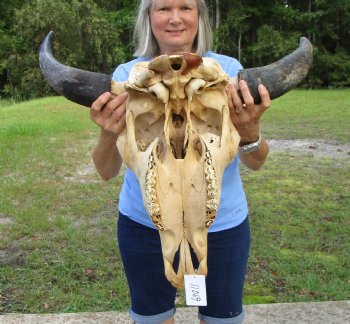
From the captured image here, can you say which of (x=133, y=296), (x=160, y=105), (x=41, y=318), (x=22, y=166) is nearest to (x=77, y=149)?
(x=22, y=166)

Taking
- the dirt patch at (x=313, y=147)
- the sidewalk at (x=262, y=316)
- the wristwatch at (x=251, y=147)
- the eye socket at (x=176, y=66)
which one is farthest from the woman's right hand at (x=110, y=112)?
the dirt patch at (x=313, y=147)

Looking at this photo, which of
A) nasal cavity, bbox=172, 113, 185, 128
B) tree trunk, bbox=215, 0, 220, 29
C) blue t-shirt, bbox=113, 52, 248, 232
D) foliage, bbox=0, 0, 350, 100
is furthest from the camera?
tree trunk, bbox=215, 0, 220, 29

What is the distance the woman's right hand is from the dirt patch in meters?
8.60

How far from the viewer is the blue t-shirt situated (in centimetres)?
266

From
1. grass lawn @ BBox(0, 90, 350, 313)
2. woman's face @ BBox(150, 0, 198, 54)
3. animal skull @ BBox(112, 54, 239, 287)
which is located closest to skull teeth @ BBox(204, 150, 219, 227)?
animal skull @ BBox(112, 54, 239, 287)

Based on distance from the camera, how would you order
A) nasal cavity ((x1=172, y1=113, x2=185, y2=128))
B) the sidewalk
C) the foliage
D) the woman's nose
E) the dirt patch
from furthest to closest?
the foliage, the dirt patch, the sidewalk, the woman's nose, nasal cavity ((x1=172, y1=113, x2=185, y2=128))

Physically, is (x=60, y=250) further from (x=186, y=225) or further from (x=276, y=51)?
(x=276, y=51)

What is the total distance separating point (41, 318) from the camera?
12.6 ft

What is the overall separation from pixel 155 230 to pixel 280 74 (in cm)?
98

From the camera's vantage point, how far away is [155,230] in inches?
105

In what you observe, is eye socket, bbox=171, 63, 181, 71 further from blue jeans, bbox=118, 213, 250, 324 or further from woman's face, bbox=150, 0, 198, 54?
blue jeans, bbox=118, 213, 250, 324

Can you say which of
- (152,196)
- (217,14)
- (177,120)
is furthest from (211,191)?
(217,14)

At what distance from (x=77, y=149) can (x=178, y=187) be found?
1018 cm

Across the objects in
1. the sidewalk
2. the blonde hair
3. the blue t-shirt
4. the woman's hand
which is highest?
the blonde hair
